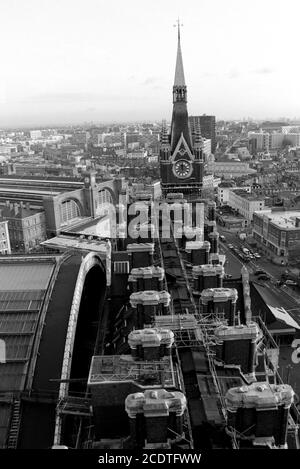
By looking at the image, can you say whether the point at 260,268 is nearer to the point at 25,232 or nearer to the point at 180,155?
the point at 180,155

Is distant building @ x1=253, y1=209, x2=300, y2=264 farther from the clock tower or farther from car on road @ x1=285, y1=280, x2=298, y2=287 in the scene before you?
the clock tower

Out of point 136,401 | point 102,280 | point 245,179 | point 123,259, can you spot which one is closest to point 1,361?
point 123,259

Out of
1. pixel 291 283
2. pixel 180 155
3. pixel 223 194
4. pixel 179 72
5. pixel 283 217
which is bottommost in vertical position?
pixel 291 283

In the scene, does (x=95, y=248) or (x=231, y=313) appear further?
(x=95, y=248)

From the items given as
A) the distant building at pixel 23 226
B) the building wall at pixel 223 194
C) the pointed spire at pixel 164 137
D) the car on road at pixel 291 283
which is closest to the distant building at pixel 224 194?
the building wall at pixel 223 194

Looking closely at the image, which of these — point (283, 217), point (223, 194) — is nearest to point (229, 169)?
point (223, 194)

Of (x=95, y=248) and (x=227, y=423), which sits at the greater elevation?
(x=227, y=423)

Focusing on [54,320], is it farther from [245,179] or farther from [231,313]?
[245,179]

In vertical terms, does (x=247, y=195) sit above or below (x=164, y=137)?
below
